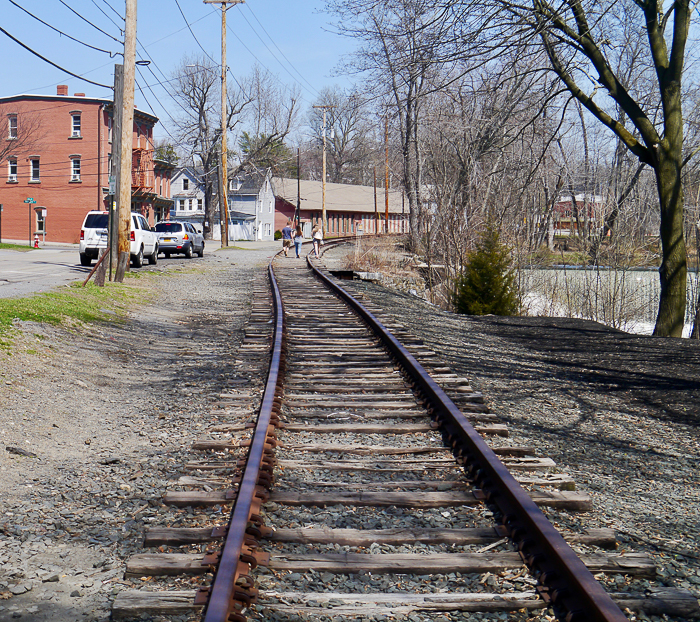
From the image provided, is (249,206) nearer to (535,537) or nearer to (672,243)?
(672,243)

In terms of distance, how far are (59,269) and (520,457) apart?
20.5 metres

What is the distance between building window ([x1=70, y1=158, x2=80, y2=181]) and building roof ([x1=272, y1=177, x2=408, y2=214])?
3313cm

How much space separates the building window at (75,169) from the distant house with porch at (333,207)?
3313 centimetres

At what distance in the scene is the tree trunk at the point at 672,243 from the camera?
1363 centimetres

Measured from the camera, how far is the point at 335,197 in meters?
93.2

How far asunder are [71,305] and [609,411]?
869cm

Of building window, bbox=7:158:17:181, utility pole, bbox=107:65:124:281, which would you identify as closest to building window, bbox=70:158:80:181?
building window, bbox=7:158:17:181

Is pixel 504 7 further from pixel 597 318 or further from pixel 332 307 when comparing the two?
pixel 597 318

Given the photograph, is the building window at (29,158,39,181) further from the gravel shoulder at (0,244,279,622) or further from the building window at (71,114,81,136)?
the gravel shoulder at (0,244,279,622)

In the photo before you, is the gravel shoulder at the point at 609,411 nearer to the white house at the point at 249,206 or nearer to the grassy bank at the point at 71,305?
the grassy bank at the point at 71,305

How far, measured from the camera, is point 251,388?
7.14 metres

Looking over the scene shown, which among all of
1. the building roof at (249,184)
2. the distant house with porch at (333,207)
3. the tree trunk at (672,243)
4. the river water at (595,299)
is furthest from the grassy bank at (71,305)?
the distant house with porch at (333,207)

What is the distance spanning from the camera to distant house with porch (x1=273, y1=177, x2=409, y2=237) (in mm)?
89000

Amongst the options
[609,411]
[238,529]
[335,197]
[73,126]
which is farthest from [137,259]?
[335,197]
